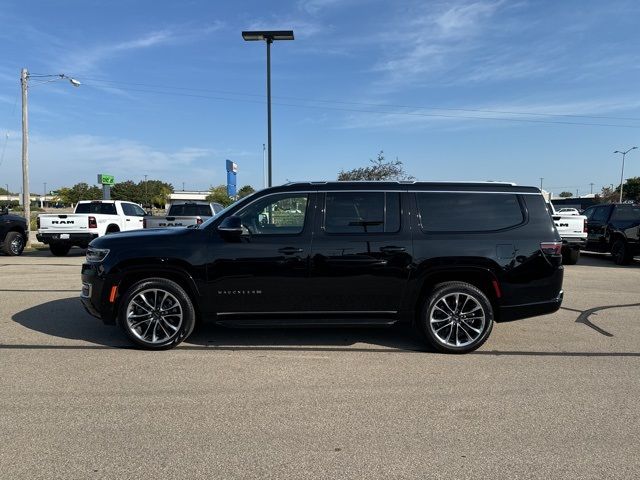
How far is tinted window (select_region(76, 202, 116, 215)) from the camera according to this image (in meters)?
16.3

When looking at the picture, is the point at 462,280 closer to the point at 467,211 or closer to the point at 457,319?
the point at 457,319

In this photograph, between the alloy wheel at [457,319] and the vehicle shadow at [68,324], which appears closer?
the alloy wheel at [457,319]

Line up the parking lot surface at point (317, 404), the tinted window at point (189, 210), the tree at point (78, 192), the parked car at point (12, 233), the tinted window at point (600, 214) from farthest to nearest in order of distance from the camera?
the tree at point (78, 192) < the tinted window at point (189, 210) < the parked car at point (12, 233) < the tinted window at point (600, 214) < the parking lot surface at point (317, 404)

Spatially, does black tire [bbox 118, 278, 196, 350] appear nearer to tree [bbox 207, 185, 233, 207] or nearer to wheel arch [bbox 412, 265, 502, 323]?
wheel arch [bbox 412, 265, 502, 323]

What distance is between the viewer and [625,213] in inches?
581

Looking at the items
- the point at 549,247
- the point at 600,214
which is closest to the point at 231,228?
the point at 549,247

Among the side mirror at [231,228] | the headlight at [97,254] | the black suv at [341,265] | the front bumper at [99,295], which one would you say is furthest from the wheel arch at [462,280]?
the headlight at [97,254]

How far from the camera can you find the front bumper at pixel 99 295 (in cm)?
542

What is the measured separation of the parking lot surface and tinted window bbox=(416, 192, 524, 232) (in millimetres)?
1428

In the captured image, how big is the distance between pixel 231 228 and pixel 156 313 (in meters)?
1.29

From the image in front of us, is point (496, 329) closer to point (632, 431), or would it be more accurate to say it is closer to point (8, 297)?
point (632, 431)

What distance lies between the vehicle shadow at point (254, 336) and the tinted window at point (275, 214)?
4.48 feet

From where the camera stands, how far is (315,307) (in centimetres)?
539

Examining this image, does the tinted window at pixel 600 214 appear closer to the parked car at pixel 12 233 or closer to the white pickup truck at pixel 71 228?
the white pickup truck at pixel 71 228
